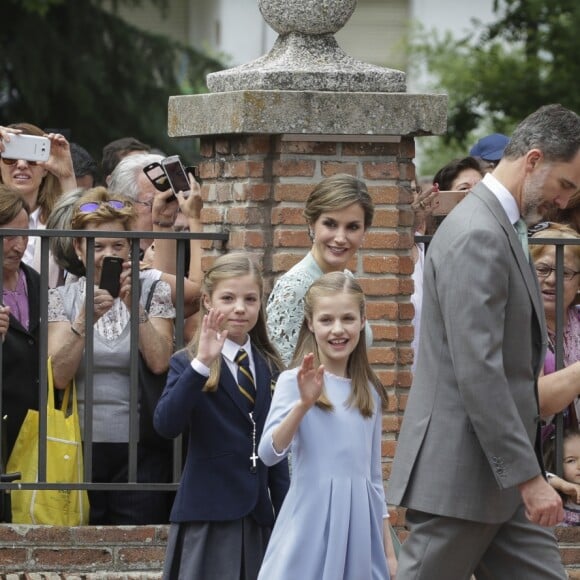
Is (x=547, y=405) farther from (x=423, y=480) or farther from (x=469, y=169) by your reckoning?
(x=469, y=169)

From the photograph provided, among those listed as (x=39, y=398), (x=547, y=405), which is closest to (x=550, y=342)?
(x=547, y=405)

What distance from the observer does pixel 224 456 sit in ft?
18.1

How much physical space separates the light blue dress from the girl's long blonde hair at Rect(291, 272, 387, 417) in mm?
34

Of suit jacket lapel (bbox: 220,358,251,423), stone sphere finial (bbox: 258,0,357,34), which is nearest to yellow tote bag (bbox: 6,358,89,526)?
suit jacket lapel (bbox: 220,358,251,423)

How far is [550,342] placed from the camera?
6.47 metres

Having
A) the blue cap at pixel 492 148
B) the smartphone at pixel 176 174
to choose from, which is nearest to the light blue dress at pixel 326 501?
the smartphone at pixel 176 174

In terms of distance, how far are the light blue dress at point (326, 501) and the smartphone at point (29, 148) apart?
2.35m

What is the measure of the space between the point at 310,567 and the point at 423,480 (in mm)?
529

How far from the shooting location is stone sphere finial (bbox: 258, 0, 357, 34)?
21.1 ft

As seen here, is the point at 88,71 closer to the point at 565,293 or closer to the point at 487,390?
the point at 565,293

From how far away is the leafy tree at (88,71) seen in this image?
18469mm

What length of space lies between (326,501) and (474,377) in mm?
786

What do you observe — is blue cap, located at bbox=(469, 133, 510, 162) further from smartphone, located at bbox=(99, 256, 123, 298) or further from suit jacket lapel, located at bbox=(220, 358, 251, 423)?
suit jacket lapel, located at bbox=(220, 358, 251, 423)

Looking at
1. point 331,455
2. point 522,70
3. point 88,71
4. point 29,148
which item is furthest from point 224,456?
point 88,71
